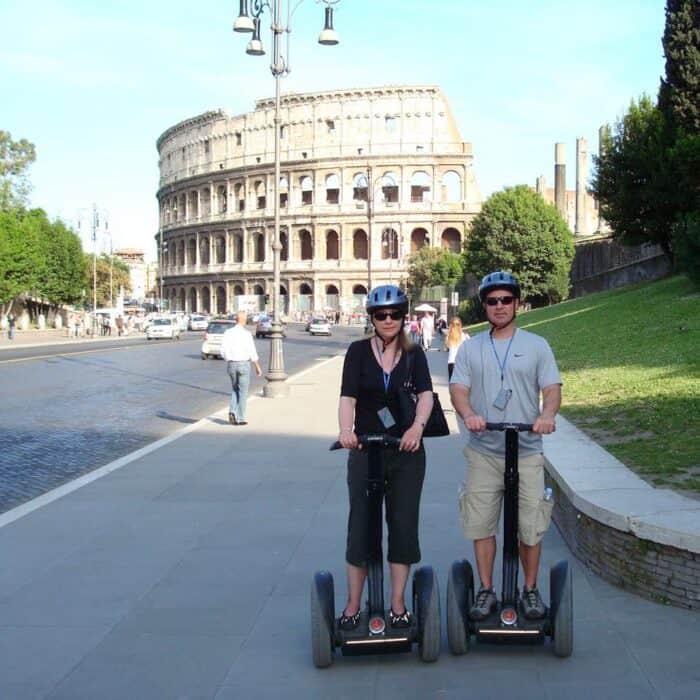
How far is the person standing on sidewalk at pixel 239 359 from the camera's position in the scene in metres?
14.5

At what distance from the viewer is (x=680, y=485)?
22.5 feet

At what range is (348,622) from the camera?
4.61m

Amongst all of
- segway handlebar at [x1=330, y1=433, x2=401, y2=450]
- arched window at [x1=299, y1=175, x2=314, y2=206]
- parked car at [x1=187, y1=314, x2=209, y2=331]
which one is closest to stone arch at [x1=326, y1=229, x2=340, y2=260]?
arched window at [x1=299, y1=175, x2=314, y2=206]

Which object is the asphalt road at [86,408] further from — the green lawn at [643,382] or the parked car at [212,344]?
the green lawn at [643,382]

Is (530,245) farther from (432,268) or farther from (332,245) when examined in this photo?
(332,245)

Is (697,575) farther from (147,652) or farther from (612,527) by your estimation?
(147,652)

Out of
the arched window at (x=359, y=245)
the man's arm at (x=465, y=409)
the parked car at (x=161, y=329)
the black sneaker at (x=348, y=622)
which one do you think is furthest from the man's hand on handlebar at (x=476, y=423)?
the arched window at (x=359, y=245)

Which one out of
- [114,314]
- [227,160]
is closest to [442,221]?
[227,160]

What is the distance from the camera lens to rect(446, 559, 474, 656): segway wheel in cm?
462

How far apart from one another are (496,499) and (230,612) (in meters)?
1.70

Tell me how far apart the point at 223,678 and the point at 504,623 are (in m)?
1.32

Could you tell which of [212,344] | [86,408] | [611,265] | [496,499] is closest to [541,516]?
[496,499]

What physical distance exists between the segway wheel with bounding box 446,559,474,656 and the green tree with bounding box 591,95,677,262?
31997 mm

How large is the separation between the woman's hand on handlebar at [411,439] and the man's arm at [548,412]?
535 mm
